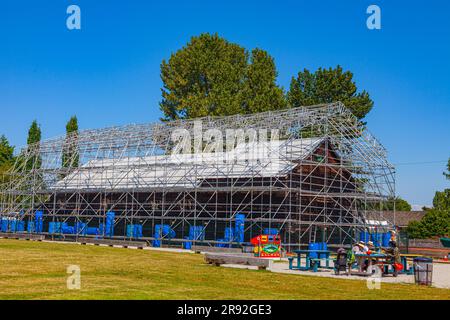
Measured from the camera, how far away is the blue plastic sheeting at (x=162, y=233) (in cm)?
4278

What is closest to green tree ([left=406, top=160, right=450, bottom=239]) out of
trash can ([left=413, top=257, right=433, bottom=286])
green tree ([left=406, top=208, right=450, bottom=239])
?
green tree ([left=406, top=208, right=450, bottom=239])

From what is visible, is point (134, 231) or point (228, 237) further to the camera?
point (134, 231)

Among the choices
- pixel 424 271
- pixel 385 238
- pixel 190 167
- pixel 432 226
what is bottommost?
pixel 385 238

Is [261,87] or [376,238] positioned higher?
[261,87]

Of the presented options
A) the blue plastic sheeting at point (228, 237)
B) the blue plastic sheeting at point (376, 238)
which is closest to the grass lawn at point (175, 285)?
the blue plastic sheeting at point (228, 237)

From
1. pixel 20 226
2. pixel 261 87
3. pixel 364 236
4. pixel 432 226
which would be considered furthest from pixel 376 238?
pixel 20 226

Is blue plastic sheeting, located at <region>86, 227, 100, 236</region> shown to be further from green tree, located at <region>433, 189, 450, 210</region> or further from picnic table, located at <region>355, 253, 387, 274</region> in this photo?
green tree, located at <region>433, 189, 450, 210</region>

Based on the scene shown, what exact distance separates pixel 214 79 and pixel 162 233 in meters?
29.9

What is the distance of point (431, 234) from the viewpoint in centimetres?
4956

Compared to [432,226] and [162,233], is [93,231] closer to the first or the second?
[162,233]

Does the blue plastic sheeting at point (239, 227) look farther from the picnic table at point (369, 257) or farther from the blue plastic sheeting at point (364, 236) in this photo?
the picnic table at point (369, 257)

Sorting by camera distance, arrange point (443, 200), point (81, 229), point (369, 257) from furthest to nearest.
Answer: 1. point (443, 200)
2. point (81, 229)
3. point (369, 257)

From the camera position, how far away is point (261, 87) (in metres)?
68.7
